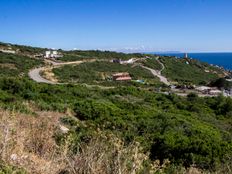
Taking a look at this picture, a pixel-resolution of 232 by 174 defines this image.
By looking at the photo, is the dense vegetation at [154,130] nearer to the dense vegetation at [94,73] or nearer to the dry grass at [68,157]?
the dry grass at [68,157]

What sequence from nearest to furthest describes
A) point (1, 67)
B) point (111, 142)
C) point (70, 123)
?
point (111, 142) < point (70, 123) < point (1, 67)

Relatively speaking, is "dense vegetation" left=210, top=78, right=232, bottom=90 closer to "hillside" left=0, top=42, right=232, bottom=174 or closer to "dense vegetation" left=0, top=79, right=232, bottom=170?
"dense vegetation" left=0, top=79, right=232, bottom=170

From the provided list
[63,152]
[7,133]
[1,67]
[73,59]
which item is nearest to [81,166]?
[63,152]

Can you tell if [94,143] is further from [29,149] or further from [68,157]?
[29,149]

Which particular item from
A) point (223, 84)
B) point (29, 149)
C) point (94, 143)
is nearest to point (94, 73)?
point (223, 84)

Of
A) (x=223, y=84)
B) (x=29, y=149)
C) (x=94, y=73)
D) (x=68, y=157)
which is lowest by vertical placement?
(x=223, y=84)

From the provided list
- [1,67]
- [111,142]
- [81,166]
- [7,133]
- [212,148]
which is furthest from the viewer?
[1,67]

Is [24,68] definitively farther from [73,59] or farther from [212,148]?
[212,148]

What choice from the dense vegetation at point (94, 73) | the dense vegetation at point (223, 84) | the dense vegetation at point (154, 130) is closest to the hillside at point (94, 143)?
the dense vegetation at point (154, 130)
